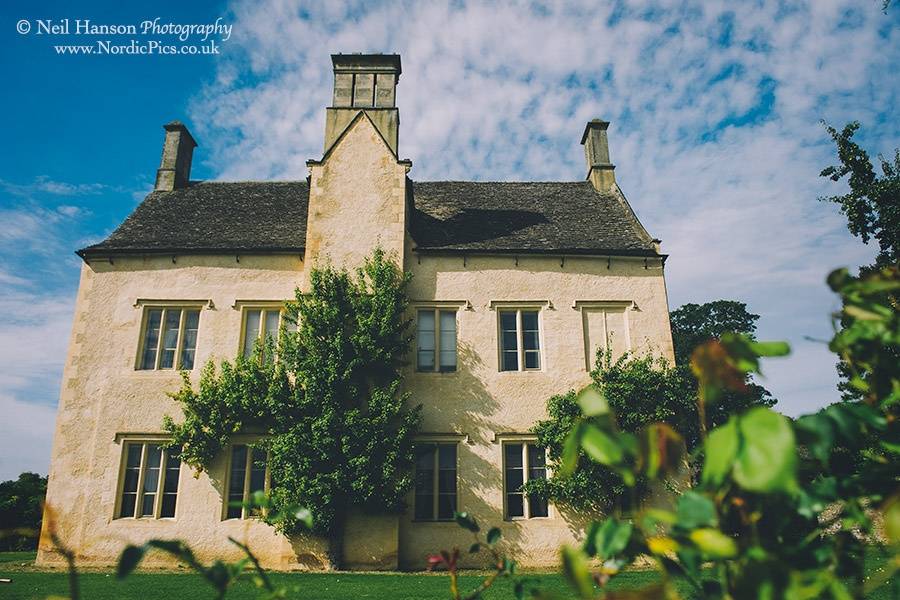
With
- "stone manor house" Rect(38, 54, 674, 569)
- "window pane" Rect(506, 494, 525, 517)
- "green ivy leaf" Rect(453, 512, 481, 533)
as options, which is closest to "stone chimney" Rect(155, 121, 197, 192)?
"stone manor house" Rect(38, 54, 674, 569)

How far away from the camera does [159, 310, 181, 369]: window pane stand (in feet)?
49.9

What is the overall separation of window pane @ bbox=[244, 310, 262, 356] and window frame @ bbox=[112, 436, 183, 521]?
9.90 feet

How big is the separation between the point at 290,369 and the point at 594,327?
8387 millimetres

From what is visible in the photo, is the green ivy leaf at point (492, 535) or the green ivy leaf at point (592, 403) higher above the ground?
the green ivy leaf at point (592, 403)

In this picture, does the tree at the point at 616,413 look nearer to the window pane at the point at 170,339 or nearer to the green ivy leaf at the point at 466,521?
the window pane at the point at 170,339

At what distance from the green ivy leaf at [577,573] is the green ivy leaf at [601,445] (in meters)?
0.15

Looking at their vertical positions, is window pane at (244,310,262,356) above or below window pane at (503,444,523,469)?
above

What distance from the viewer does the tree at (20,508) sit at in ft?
61.7

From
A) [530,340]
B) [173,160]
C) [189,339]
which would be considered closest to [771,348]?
[530,340]

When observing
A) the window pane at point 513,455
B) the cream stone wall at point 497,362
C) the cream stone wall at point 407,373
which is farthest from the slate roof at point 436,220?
the window pane at point 513,455

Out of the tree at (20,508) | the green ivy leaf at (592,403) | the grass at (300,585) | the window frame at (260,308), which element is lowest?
the grass at (300,585)

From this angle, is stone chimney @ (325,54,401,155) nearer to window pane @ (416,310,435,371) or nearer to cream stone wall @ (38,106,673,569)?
cream stone wall @ (38,106,673,569)

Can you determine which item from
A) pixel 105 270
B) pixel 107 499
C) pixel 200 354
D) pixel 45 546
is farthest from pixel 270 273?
pixel 45 546

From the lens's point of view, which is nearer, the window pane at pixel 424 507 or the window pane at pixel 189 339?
the window pane at pixel 424 507
